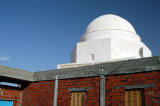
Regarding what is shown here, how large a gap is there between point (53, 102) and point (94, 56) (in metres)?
8.61

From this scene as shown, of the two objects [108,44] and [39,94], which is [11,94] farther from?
[108,44]

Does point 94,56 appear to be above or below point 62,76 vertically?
above

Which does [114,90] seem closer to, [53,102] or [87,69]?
[87,69]

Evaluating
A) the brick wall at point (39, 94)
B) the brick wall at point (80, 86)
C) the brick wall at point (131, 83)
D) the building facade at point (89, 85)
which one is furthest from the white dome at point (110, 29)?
the brick wall at point (131, 83)

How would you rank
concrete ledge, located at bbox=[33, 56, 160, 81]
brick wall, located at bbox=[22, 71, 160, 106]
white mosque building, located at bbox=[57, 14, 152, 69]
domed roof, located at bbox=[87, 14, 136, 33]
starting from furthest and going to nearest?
domed roof, located at bbox=[87, 14, 136, 33] → white mosque building, located at bbox=[57, 14, 152, 69] → concrete ledge, located at bbox=[33, 56, 160, 81] → brick wall, located at bbox=[22, 71, 160, 106]

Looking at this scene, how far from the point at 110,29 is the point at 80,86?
10.7 m

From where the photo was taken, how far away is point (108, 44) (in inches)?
725

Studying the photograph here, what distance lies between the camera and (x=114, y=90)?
9.30 meters

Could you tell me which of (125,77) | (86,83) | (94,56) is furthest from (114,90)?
(94,56)

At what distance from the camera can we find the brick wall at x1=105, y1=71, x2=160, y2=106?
831cm

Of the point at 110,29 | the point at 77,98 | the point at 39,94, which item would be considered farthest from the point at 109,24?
the point at 77,98

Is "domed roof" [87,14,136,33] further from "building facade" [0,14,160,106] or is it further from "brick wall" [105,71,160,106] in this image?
"brick wall" [105,71,160,106]

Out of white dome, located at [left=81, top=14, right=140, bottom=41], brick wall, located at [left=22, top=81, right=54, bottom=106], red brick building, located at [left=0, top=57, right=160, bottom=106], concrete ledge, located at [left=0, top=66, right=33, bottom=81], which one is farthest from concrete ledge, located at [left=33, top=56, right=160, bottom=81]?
white dome, located at [left=81, top=14, right=140, bottom=41]

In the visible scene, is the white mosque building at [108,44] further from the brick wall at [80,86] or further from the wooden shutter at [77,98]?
the wooden shutter at [77,98]
